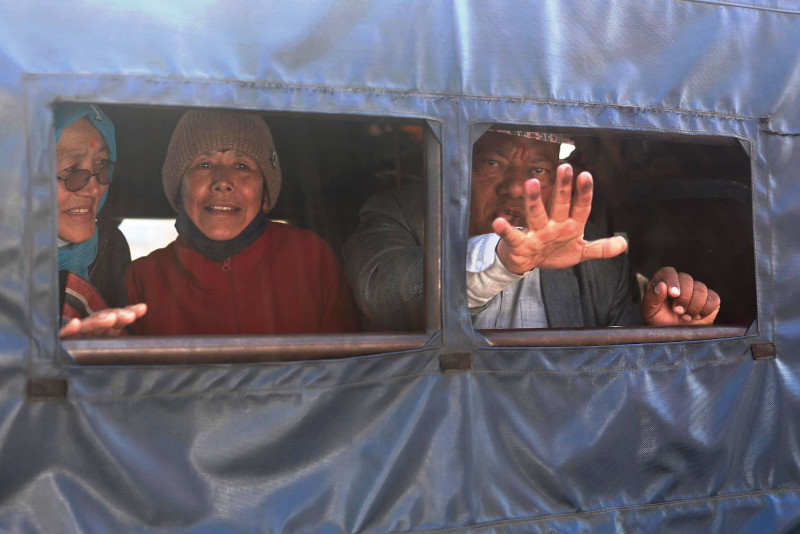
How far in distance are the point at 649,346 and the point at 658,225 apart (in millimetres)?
1079

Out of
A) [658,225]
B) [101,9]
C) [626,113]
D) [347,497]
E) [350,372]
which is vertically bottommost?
[347,497]

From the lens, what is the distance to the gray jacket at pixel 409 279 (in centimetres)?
238

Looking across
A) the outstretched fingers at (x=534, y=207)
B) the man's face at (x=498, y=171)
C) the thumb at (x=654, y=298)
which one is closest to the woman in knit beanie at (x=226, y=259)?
the man's face at (x=498, y=171)

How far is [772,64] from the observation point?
2.33 metres

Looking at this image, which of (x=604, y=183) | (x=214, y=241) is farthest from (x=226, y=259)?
(x=604, y=183)

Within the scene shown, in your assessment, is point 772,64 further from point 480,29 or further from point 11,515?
point 11,515

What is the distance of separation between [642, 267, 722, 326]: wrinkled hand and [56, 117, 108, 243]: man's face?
167 centimetres

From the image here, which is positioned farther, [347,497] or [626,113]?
[626,113]

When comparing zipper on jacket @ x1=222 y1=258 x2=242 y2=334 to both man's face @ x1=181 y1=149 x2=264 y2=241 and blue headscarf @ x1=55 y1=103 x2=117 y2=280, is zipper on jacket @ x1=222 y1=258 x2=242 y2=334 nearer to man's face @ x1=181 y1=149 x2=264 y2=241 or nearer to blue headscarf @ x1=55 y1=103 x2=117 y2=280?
man's face @ x1=181 y1=149 x2=264 y2=241

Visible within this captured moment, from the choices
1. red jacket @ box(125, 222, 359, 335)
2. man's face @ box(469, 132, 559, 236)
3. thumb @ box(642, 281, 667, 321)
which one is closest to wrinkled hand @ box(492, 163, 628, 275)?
thumb @ box(642, 281, 667, 321)

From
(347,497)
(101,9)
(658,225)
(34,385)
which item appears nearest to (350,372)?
(347,497)

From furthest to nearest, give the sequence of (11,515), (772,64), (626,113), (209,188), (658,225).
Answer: (658,225)
(209,188)
(772,64)
(626,113)
(11,515)

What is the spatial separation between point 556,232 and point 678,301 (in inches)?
26.1

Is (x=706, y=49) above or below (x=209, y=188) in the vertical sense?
above
